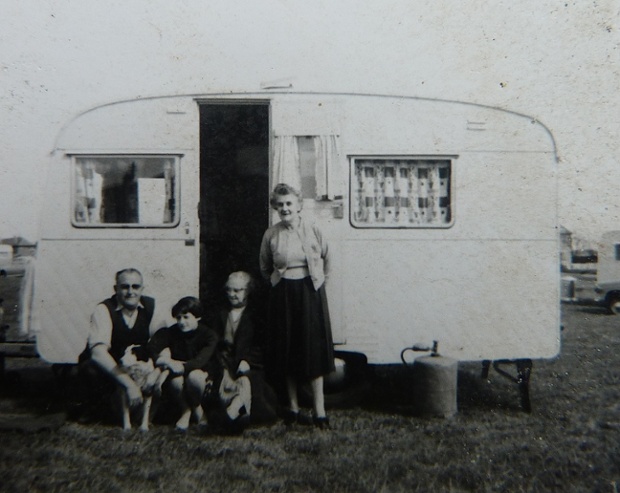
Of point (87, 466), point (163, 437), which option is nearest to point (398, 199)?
point (163, 437)

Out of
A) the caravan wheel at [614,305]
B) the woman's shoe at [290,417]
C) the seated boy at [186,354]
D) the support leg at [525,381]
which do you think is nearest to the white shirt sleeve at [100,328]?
the seated boy at [186,354]

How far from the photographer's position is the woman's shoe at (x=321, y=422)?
12.9ft

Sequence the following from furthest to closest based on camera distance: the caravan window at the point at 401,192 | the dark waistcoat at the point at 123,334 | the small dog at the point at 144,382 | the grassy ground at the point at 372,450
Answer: the caravan window at the point at 401,192
the dark waistcoat at the point at 123,334
the small dog at the point at 144,382
the grassy ground at the point at 372,450

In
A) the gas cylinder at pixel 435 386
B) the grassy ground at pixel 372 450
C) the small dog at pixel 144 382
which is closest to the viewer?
the grassy ground at pixel 372 450

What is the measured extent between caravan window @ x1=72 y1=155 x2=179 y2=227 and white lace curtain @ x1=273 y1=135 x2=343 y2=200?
0.72 metres

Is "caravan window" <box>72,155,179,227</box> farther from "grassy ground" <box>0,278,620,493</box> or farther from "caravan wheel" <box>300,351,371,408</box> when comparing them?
"caravan wheel" <box>300,351,371,408</box>

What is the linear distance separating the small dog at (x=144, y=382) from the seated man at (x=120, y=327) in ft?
0.10

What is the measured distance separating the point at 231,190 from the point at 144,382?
1.81 metres

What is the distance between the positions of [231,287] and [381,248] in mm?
1073

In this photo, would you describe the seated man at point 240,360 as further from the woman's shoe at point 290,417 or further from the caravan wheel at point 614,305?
the caravan wheel at point 614,305

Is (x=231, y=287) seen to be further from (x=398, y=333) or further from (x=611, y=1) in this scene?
(x=611, y=1)

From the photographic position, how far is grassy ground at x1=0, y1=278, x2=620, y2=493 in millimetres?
3260

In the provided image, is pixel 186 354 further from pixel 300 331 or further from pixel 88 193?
pixel 88 193

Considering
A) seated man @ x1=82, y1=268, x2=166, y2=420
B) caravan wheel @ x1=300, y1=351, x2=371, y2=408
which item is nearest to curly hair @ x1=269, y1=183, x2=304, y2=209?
seated man @ x1=82, y1=268, x2=166, y2=420
